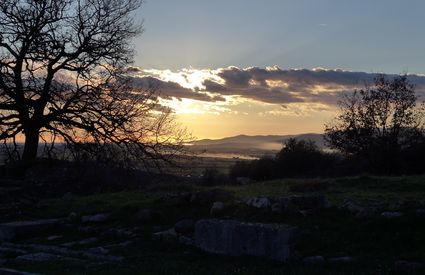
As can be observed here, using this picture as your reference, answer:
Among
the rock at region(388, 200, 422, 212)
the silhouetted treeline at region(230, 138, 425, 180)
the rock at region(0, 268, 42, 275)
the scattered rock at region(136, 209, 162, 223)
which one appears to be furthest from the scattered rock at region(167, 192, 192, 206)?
the silhouetted treeline at region(230, 138, 425, 180)

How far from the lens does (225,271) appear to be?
35.1ft

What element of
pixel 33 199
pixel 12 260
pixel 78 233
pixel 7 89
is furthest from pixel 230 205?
pixel 7 89

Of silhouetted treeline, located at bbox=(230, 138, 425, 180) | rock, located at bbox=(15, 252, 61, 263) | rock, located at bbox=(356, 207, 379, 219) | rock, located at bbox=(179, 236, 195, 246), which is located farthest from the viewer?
silhouetted treeline, located at bbox=(230, 138, 425, 180)

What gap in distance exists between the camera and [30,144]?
82.2 ft

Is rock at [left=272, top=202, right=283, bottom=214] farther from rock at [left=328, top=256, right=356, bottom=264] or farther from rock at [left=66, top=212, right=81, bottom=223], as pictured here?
rock at [left=66, top=212, right=81, bottom=223]

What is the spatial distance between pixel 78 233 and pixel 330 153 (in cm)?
3023

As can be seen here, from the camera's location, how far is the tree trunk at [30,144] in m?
24.9

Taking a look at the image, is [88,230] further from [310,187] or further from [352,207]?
[310,187]

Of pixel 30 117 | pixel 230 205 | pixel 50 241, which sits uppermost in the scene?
pixel 30 117

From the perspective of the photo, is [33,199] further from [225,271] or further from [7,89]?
[225,271]

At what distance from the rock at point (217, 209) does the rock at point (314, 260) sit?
13.9ft

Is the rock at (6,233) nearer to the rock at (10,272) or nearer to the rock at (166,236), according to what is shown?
the rock at (166,236)

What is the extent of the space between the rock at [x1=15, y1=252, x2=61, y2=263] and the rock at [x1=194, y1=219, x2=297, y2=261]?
337cm

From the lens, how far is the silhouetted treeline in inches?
1538
